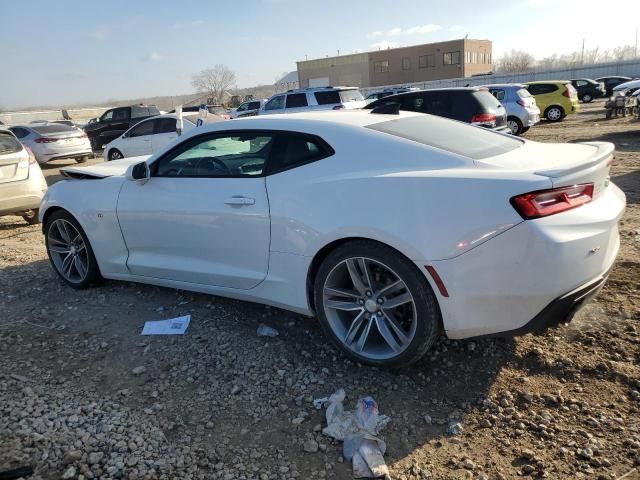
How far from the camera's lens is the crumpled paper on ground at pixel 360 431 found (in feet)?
7.92

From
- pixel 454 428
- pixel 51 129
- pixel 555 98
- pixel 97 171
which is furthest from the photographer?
pixel 555 98

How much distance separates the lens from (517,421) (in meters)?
2.67

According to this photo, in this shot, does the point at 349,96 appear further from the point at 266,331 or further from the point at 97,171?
the point at 266,331

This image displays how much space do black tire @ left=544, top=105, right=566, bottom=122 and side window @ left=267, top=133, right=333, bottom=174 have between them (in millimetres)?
20367

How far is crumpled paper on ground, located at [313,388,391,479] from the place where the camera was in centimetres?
241

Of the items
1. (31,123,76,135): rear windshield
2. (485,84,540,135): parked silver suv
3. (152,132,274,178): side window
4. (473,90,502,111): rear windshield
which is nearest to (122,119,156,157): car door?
(31,123,76,135): rear windshield

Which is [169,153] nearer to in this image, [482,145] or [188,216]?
[188,216]

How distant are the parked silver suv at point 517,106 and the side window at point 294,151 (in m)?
14.3

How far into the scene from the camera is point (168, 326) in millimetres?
3943

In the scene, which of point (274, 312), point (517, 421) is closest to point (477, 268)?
point (517, 421)

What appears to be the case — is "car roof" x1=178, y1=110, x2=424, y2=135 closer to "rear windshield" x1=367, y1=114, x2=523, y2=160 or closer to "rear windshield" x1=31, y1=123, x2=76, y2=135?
"rear windshield" x1=367, y1=114, x2=523, y2=160

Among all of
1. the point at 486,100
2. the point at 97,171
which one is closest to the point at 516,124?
the point at 486,100

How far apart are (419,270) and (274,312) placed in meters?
1.59

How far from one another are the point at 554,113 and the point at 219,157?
2037cm
